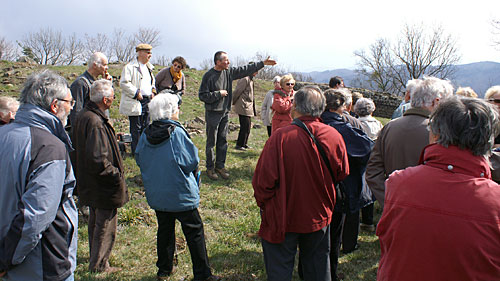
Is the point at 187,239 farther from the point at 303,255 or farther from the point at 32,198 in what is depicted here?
the point at 32,198

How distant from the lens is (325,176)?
2.77 m

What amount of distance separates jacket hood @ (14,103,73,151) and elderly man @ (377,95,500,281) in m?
2.10

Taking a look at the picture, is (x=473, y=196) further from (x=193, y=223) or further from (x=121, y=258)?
(x=121, y=258)

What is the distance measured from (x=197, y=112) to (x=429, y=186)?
37.4 ft

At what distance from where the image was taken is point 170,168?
10.2ft

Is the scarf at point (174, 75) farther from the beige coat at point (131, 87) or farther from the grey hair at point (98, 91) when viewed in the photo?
the grey hair at point (98, 91)

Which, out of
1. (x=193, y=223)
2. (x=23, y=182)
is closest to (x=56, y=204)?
(x=23, y=182)

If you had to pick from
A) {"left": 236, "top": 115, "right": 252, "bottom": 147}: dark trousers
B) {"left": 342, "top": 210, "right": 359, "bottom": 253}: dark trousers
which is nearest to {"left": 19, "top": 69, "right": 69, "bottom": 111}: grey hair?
{"left": 342, "top": 210, "right": 359, "bottom": 253}: dark trousers

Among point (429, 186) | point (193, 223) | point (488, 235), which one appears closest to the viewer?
point (488, 235)

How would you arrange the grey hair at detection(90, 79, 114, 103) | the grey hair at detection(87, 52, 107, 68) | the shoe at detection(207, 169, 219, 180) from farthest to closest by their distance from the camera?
the shoe at detection(207, 169, 219, 180) < the grey hair at detection(87, 52, 107, 68) < the grey hair at detection(90, 79, 114, 103)

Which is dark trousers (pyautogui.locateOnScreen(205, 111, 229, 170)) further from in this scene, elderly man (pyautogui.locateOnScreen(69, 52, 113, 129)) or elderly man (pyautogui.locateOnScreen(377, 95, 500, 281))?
elderly man (pyautogui.locateOnScreen(377, 95, 500, 281))

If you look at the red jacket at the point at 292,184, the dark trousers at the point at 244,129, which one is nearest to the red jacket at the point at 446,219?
the red jacket at the point at 292,184

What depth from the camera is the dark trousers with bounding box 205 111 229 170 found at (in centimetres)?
610

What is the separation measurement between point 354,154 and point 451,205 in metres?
2.06
